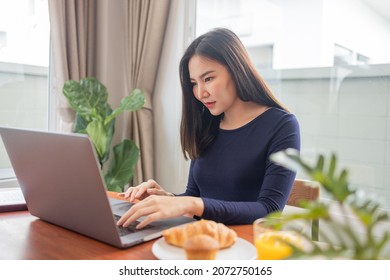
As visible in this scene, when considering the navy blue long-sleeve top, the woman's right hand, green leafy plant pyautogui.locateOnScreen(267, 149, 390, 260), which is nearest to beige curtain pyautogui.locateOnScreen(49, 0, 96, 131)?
the navy blue long-sleeve top

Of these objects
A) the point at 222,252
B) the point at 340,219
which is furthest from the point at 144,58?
the point at 340,219

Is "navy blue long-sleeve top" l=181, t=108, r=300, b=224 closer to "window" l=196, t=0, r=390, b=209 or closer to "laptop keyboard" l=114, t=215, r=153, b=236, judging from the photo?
"laptop keyboard" l=114, t=215, r=153, b=236

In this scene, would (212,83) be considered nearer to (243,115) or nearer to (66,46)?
(243,115)

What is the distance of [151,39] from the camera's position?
110 inches

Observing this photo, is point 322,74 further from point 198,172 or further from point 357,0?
point 198,172

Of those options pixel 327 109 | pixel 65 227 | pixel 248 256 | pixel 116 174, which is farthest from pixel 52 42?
pixel 248 256

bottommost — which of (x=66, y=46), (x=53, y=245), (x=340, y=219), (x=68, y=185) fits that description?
(x=53, y=245)

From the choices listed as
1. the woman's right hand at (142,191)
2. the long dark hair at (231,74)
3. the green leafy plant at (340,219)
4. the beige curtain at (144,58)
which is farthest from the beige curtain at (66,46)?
the green leafy plant at (340,219)

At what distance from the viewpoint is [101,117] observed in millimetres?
2541

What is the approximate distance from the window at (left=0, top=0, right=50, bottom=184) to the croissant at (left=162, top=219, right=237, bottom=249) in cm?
202

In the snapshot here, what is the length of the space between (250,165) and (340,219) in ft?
3.45

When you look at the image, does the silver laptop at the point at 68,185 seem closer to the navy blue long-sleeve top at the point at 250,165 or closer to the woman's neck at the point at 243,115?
the navy blue long-sleeve top at the point at 250,165

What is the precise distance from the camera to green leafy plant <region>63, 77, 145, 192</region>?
2.48m

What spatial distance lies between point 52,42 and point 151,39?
659 millimetres
